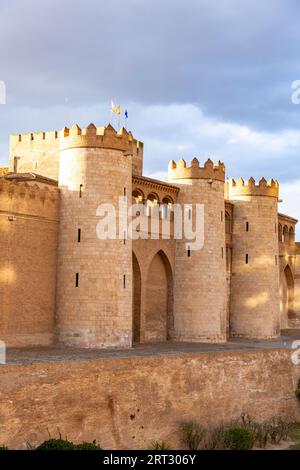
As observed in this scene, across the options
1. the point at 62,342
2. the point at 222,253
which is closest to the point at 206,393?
the point at 62,342

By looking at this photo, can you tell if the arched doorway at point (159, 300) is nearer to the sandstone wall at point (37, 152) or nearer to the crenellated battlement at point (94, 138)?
the crenellated battlement at point (94, 138)

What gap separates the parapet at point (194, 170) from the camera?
→ 32.9 meters

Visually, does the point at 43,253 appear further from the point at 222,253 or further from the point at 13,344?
the point at 222,253

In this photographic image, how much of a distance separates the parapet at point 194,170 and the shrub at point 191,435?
1459cm

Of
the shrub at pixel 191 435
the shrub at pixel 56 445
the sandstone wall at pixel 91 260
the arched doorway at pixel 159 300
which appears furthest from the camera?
the arched doorway at pixel 159 300

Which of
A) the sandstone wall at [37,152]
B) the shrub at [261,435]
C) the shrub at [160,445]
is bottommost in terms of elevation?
the shrub at [261,435]

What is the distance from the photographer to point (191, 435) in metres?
21.1

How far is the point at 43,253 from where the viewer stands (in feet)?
85.4

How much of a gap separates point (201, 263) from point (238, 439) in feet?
38.2

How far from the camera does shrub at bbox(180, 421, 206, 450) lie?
21016 mm

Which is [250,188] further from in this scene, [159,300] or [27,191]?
[27,191]

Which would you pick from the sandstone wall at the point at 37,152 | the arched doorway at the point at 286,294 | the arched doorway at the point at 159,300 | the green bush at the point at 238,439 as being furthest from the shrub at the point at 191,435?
the arched doorway at the point at 286,294

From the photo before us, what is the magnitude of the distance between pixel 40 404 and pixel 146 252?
1430 cm

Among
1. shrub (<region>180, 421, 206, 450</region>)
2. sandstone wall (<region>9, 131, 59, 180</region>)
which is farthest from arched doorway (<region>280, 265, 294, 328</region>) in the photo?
shrub (<region>180, 421, 206, 450</region>)
